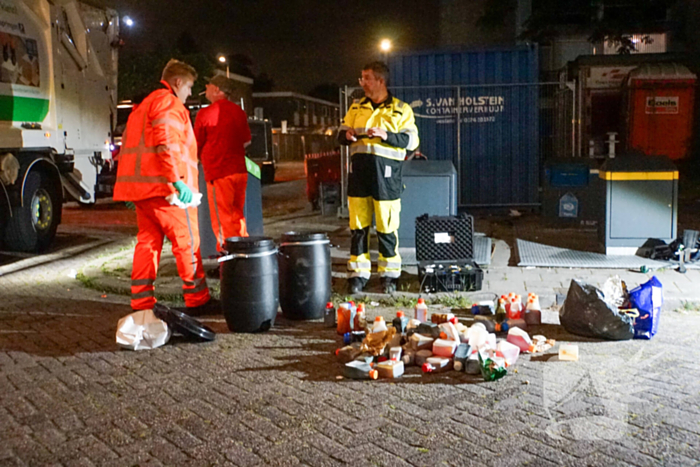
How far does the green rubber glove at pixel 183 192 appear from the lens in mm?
6137

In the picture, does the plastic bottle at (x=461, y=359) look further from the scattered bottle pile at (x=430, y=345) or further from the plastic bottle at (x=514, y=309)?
the plastic bottle at (x=514, y=309)

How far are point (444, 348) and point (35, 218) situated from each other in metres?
7.79

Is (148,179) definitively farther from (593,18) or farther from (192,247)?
(593,18)

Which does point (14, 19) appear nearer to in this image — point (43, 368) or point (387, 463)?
point (43, 368)

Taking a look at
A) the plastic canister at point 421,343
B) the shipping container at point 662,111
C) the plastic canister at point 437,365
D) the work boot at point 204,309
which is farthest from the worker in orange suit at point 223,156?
the shipping container at point 662,111

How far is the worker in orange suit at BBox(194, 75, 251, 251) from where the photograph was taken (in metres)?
8.01

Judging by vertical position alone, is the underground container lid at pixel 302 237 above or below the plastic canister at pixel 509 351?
above

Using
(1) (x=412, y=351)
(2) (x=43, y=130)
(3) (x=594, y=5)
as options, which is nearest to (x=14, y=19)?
(2) (x=43, y=130)

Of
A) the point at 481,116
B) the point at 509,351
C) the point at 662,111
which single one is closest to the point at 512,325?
the point at 509,351

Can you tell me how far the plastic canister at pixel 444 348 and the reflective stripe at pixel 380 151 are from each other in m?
2.81

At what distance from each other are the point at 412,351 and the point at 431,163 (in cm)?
476

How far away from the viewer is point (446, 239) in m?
8.00

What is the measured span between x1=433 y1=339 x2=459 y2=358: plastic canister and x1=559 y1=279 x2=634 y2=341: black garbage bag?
1.24 meters

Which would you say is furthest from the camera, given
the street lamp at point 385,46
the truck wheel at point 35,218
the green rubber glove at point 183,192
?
the street lamp at point 385,46
